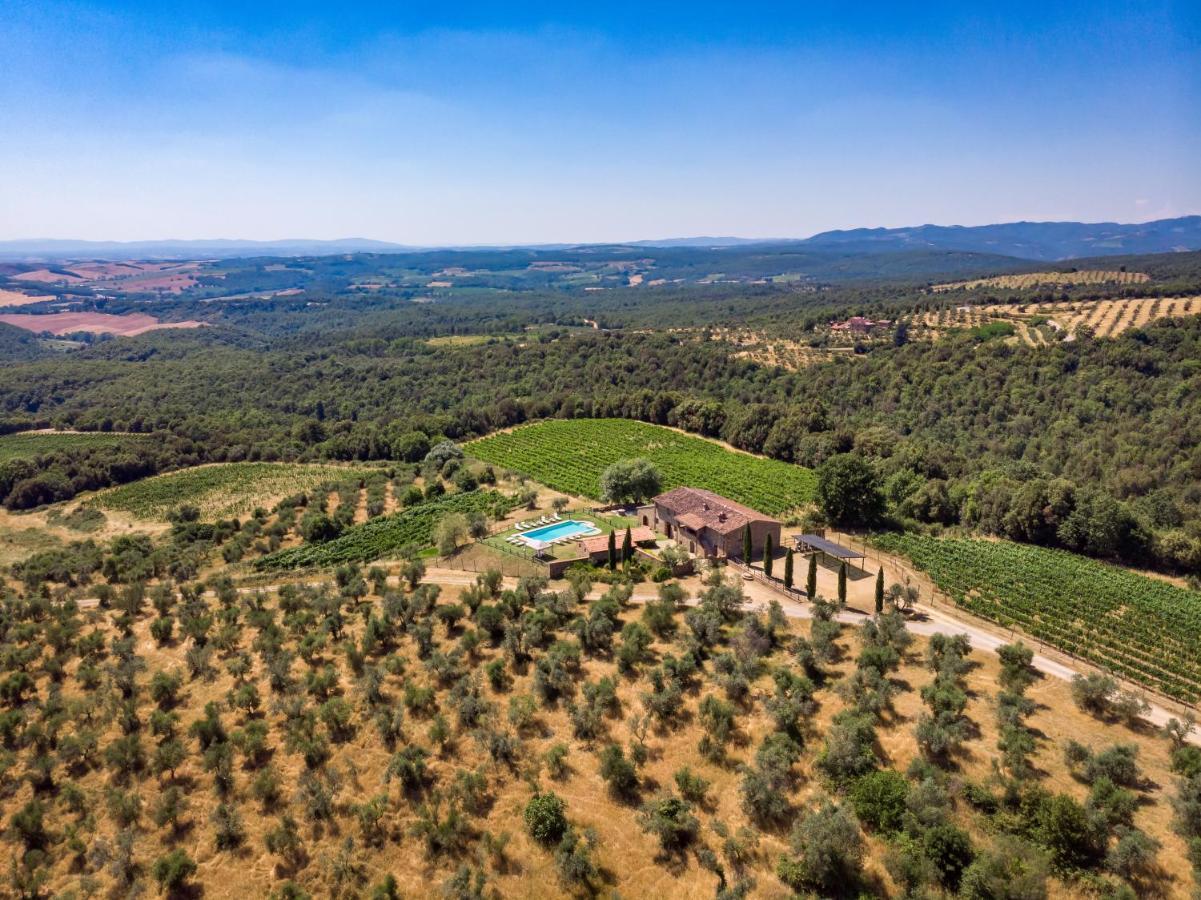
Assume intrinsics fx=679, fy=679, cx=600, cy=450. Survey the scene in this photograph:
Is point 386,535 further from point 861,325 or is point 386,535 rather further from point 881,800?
point 861,325

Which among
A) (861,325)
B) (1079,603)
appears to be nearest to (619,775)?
(1079,603)

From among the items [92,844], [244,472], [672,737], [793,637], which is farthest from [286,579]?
[244,472]

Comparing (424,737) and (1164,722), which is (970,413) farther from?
(424,737)

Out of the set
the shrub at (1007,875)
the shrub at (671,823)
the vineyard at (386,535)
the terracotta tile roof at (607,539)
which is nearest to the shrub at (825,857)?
the shrub at (1007,875)

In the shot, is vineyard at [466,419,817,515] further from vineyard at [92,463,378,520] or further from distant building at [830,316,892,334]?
distant building at [830,316,892,334]

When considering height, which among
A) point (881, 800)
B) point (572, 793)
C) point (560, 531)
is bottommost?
point (572, 793)

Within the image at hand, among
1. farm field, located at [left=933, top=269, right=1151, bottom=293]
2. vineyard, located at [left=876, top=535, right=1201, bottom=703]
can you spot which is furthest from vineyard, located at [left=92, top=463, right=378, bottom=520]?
farm field, located at [left=933, top=269, right=1151, bottom=293]

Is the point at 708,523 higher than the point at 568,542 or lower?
higher
